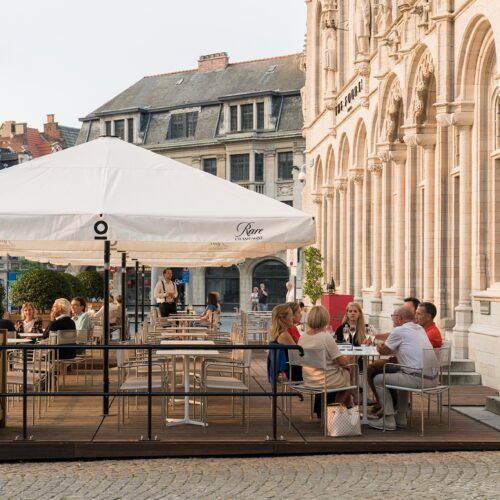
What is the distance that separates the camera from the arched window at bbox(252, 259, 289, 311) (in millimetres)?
64875

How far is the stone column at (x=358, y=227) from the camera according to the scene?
3095 cm

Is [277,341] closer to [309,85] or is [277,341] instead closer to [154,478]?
[154,478]

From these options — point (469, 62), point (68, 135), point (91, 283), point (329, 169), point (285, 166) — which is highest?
point (68, 135)

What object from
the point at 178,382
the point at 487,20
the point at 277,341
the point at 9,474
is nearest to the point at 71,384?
the point at 178,382

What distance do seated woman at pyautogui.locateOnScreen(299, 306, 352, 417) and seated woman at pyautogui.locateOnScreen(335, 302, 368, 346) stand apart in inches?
69.6

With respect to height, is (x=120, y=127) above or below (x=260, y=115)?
above

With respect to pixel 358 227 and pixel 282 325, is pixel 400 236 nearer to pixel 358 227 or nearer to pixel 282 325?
pixel 358 227

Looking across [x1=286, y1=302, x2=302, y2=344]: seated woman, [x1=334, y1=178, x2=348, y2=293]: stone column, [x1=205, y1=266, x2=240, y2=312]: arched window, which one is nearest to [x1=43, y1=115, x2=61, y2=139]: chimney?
[x1=205, y1=266, x2=240, y2=312]: arched window

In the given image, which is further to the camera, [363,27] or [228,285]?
[228,285]

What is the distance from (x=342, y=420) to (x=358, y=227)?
2055 cm

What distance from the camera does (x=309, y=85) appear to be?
43094 millimetres

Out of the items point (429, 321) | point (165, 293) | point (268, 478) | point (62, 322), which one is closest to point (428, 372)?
point (429, 321)

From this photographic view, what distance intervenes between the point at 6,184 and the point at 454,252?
1041cm

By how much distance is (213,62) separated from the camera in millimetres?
70250
